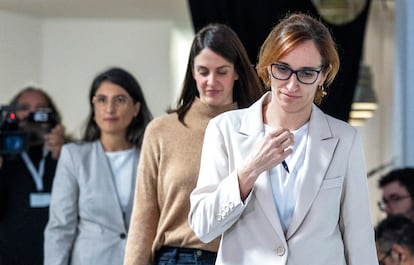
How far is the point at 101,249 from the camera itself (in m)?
3.48

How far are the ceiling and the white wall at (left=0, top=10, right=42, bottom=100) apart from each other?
0.09m

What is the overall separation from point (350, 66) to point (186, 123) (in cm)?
213

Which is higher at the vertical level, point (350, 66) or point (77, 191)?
point (350, 66)

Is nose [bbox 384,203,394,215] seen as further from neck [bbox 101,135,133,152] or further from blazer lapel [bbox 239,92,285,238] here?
blazer lapel [bbox 239,92,285,238]

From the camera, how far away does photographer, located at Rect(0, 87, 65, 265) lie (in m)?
4.15

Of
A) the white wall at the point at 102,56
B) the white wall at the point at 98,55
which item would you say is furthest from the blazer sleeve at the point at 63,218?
the white wall at the point at 102,56

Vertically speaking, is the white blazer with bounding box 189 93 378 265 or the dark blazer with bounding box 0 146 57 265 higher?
the white blazer with bounding box 189 93 378 265

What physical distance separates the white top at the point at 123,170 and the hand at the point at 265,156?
61.7 inches

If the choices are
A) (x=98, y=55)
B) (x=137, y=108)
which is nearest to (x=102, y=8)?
(x=98, y=55)

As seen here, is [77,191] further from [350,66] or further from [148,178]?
[350,66]

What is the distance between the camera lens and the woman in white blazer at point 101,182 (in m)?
3.52

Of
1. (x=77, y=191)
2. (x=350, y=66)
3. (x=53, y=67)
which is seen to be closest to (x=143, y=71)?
(x=53, y=67)

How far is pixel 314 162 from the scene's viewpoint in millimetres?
2105

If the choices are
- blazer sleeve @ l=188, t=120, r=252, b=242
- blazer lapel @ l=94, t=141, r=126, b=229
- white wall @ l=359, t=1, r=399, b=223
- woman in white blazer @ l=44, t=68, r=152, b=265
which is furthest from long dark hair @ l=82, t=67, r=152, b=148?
white wall @ l=359, t=1, r=399, b=223
